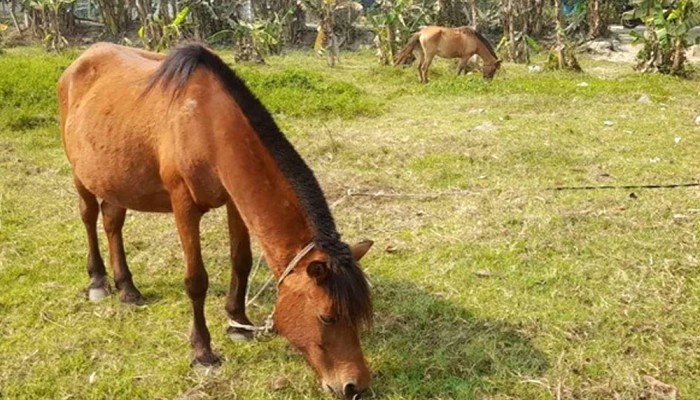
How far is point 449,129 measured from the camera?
9586 mm

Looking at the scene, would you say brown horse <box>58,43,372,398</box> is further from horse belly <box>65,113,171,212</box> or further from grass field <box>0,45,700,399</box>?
grass field <box>0,45,700,399</box>

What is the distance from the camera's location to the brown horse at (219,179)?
303 centimetres

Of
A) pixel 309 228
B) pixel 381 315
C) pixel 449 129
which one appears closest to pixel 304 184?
pixel 309 228

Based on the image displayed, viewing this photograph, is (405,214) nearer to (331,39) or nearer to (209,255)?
(209,255)

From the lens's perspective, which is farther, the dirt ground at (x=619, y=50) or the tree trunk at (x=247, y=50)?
the tree trunk at (x=247, y=50)

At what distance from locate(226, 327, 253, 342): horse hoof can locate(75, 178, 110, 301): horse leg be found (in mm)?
1223

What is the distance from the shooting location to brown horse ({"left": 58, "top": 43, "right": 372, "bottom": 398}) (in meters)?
3.03

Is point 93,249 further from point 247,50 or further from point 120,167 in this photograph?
point 247,50

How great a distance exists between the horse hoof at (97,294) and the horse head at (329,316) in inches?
86.7

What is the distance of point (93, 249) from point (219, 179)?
1.99 metres

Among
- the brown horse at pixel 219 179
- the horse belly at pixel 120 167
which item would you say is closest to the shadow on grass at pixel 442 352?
the brown horse at pixel 219 179

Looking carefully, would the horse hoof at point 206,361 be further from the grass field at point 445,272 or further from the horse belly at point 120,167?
the horse belly at point 120,167

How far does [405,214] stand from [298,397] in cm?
301

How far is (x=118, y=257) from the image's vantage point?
16.0ft
